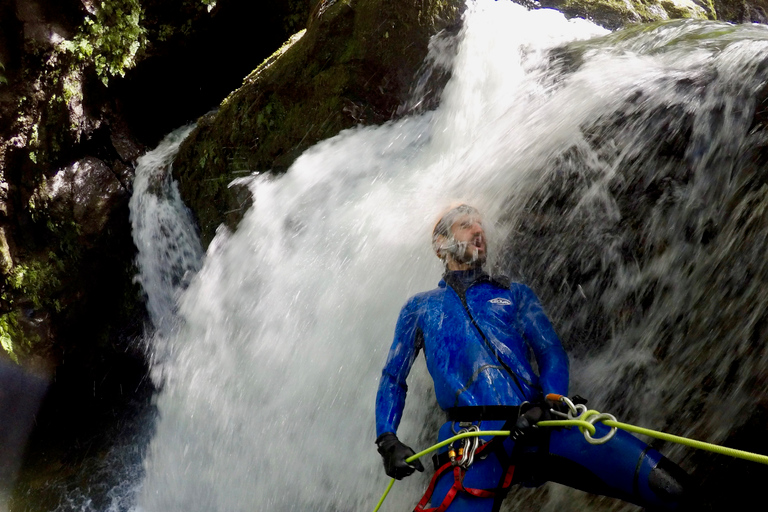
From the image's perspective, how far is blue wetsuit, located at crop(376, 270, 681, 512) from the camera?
2.04 m

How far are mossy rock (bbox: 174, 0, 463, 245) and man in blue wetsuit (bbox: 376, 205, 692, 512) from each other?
2.82 meters

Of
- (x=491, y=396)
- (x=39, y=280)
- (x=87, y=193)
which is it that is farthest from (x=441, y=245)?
(x=39, y=280)

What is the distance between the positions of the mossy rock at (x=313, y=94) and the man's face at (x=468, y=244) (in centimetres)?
279

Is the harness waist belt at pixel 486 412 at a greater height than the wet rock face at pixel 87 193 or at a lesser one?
lesser

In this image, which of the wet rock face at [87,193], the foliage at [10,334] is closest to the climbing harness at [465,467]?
the wet rock face at [87,193]

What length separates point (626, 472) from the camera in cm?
200

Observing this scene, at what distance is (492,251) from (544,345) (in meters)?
1.21

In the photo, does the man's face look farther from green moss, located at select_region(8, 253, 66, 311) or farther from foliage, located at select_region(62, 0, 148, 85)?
foliage, located at select_region(62, 0, 148, 85)

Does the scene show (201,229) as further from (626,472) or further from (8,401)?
(626,472)

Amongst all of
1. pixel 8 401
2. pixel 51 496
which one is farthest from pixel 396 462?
pixel 8 401

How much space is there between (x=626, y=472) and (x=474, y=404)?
71cm

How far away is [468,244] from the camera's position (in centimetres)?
299

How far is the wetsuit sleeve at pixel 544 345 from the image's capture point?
2443 millimetres

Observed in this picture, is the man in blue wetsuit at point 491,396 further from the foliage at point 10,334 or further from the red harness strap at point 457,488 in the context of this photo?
the foliage at point 10,334
